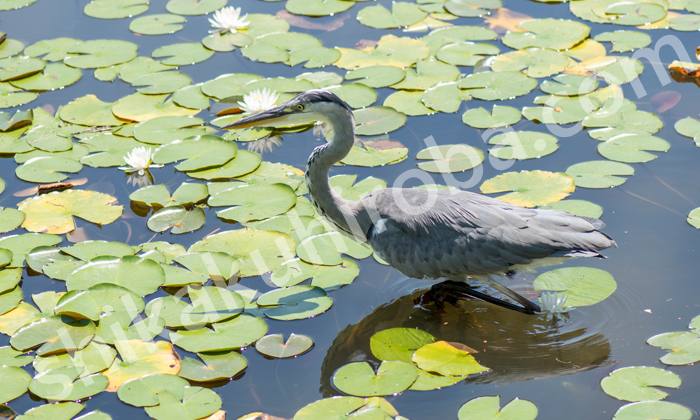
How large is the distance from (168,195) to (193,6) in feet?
11.1

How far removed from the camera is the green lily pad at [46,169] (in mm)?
5238

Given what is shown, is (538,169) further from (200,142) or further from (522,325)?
(200,142)

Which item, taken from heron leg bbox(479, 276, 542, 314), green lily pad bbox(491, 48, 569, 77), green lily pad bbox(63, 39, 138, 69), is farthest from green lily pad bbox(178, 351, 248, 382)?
green lily pad bbox(491, 48, 569, 77)

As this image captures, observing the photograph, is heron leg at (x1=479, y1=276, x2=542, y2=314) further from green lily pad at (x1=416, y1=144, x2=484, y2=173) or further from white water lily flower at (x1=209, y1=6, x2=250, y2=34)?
white water lily flower at (x1=209, y1=6, x2=250, y2=34)

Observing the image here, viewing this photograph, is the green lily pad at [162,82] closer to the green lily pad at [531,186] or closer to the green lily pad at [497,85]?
→ the green lily pad at [497,85]

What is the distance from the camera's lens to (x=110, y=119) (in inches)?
232

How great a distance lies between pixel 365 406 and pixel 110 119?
12.3 feet

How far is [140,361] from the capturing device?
3771 mm

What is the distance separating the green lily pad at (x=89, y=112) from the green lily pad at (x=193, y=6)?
74.9 inches

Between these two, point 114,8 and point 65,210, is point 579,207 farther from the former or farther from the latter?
point 114,8

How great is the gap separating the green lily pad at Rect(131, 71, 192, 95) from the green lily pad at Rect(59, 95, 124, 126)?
1.32 feet

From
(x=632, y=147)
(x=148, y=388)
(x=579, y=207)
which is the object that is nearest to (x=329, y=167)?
(x=148, y=388)

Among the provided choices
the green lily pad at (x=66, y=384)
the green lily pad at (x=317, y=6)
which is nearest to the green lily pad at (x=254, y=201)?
the green lily pad at (x=66, y=384)

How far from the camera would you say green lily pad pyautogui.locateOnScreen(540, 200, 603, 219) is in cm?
481
